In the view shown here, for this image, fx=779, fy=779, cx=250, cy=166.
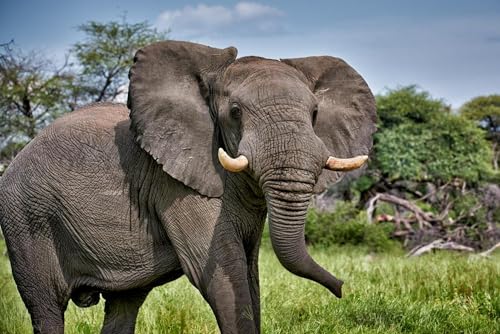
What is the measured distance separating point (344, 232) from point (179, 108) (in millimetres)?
11708

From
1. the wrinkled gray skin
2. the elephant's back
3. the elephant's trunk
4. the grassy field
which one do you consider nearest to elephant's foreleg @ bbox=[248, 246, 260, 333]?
the wrinkled gray skin

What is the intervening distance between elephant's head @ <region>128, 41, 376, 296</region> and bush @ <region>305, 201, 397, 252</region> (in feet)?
36.4

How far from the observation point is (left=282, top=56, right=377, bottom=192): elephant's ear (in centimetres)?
455

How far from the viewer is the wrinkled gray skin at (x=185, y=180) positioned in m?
3.98

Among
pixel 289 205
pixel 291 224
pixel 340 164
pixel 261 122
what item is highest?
pixel 261 122

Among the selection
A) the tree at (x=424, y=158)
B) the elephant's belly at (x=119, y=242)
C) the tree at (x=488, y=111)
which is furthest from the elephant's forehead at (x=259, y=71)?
the tree at (x=488, y=111)

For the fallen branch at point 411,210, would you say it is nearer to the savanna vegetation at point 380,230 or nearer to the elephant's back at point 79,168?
the savanna vegetation at point 380,230

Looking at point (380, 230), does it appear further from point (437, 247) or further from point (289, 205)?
point (289, 205)

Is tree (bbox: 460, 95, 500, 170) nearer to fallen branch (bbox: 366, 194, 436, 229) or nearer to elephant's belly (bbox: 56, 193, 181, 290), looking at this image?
fallen branch (bbox: 366, 194, 436, 229)

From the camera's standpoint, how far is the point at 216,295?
166 inches

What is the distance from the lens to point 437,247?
48.5ft

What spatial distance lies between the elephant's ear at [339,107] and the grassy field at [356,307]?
147 cm

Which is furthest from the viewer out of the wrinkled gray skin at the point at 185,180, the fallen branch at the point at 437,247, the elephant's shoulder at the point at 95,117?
the fallen branch at the point at 437,247

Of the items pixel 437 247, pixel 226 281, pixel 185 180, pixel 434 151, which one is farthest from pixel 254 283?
pixel 434 151
